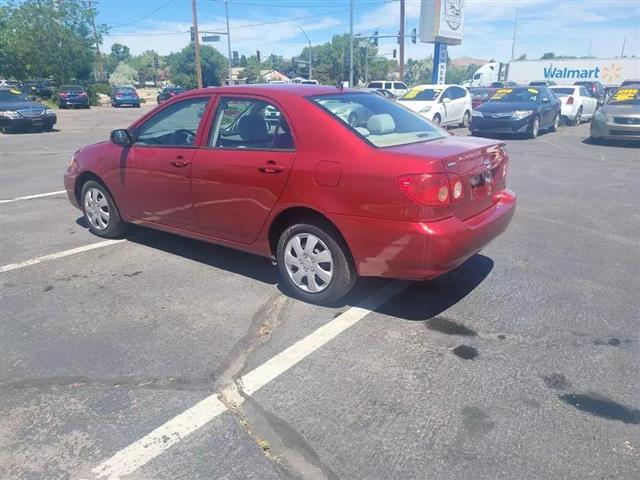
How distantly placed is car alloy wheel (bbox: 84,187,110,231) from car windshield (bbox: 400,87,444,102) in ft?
47.7

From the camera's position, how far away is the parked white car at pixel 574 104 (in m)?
20.2

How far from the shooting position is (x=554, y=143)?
15.1m

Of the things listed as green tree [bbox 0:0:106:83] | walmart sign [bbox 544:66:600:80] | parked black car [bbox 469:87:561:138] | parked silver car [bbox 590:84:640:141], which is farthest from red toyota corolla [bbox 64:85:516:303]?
walmart sign [bbox 544:66:600:80]

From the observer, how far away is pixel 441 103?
1817 cm

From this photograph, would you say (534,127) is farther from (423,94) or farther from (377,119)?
(377,119)

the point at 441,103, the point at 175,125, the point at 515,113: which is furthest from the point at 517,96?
the point at 175,125

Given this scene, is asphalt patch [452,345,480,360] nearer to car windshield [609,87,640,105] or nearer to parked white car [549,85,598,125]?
car windshield [609,87,640,105]

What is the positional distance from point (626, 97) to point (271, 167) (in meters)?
14.3

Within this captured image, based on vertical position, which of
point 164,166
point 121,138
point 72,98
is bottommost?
point 72,98

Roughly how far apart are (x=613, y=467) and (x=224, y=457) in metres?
1.77

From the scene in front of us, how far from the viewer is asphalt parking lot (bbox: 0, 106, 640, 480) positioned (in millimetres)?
2496

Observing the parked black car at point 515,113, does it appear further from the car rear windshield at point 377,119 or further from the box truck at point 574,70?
the box truck at point 574,70

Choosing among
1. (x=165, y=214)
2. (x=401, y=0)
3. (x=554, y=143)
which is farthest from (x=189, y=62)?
(x=165, y=214)

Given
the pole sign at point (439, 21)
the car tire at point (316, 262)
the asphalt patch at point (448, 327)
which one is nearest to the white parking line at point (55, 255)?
the car tire at point (316, 262)
